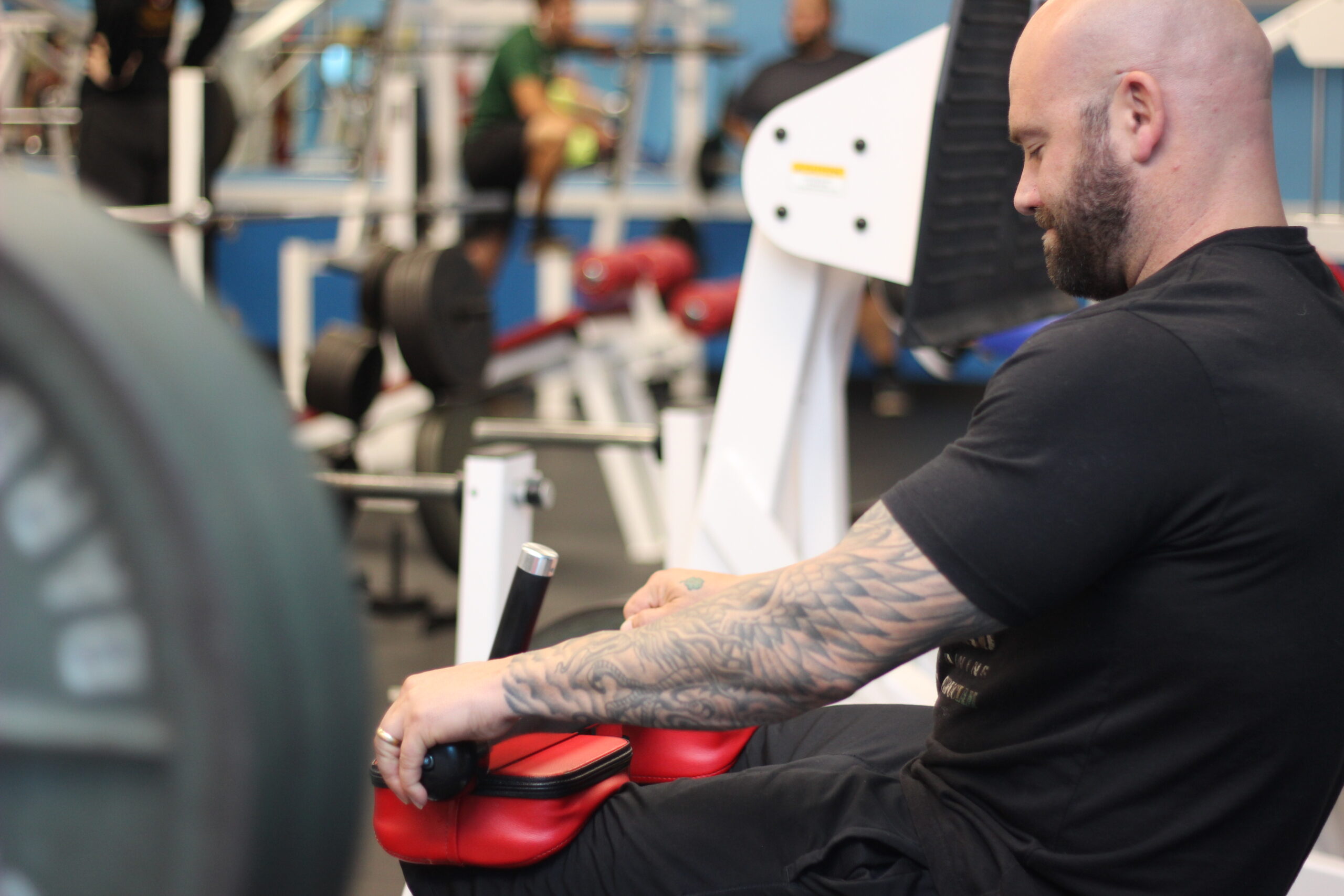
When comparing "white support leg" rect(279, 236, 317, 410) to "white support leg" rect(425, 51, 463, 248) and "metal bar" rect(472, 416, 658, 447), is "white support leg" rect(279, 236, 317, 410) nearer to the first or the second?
"white support leg" rect(425, 51, 463, 248)

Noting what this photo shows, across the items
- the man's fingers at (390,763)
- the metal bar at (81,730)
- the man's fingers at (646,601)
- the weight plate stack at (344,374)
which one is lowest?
the weight plate stack at (344,374)

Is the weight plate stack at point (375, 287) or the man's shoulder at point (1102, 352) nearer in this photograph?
the man's shoulder at point (1102, 352)

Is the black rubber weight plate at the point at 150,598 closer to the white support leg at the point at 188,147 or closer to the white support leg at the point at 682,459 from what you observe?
the white support leg at the point at 682,459

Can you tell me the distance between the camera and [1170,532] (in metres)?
0.72

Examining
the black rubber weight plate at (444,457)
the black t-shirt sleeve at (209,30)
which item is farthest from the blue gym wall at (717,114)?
the black rubber weight plate at (444,457)

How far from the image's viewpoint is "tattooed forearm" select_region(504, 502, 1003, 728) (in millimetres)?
719

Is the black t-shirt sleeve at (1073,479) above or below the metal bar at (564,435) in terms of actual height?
above

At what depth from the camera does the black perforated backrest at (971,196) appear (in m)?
1.30

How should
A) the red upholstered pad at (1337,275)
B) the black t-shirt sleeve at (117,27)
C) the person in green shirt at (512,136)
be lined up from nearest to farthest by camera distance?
the red upholstered pad at (1337,275)
the black t-shirt sleeve at (117,27)
the person in green shirt at (512,136)

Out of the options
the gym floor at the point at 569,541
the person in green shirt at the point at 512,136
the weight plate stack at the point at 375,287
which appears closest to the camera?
the gym floor at the point at 569,541

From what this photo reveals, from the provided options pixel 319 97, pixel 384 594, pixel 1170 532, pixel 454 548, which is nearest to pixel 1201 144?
pixel 1170 532

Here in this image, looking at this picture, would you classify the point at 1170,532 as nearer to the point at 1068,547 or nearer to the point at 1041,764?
the point at 1068,547

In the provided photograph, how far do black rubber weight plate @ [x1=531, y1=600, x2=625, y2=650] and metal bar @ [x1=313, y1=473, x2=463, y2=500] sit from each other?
13.2 inches

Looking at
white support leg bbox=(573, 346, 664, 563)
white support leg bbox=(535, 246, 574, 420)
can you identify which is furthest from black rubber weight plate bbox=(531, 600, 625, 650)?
white support leg bbox=(535, 246, 574, 420)
